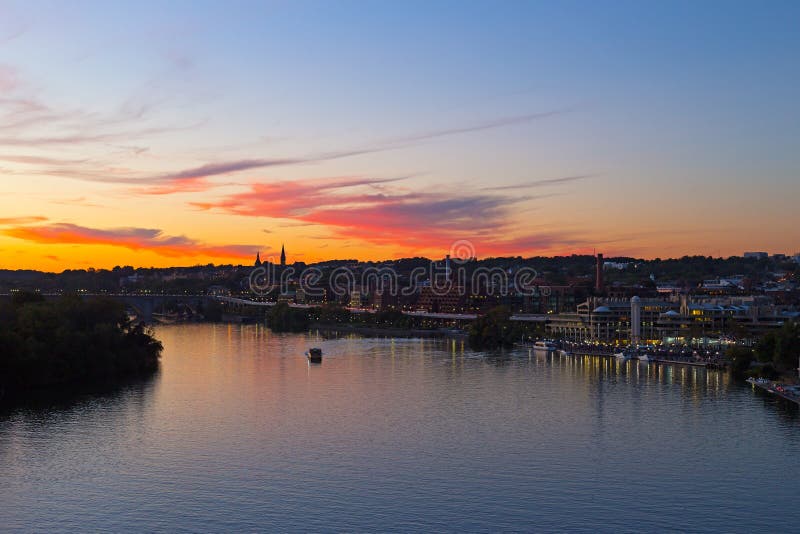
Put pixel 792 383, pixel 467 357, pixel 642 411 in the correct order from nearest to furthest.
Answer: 1. pixel 642 411
2. pixel 792 383
3. pixel 467 357

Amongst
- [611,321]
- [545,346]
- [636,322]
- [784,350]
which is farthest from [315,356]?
[611,321]

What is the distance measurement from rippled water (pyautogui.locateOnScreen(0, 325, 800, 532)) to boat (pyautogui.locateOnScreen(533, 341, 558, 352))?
19.3 meters

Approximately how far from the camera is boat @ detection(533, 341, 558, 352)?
188 feet

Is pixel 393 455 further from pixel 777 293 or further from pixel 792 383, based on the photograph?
pixel 777 293

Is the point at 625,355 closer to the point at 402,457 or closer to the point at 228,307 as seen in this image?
the point at 402,457

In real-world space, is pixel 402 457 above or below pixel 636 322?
below

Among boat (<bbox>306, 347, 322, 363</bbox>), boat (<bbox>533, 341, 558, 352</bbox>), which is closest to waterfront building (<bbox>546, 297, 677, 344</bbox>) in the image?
boat (<bbox>533, 341, 558, 352</bbox>)

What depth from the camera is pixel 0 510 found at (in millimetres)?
18109

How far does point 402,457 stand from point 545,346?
37.1 m

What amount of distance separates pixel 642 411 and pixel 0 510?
67.1 feet

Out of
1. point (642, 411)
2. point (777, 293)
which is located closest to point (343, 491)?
point (642, 411)

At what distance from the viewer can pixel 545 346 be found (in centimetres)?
→ 5819

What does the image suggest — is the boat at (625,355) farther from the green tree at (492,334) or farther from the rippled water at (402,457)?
the rippled water at (402,457)

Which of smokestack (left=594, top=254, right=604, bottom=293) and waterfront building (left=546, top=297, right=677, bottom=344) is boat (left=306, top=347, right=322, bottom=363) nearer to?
waterfront building (left=546, top=297, right=677, bottom=344)
